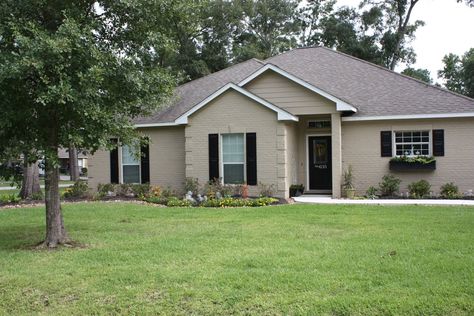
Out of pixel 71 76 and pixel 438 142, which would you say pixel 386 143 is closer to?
pixel 438 142

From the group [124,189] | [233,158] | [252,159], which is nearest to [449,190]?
[252,159]

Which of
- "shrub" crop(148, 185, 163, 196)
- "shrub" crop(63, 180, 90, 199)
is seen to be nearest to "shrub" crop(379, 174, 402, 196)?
"shrub" crop(148, 185, 163, 196)

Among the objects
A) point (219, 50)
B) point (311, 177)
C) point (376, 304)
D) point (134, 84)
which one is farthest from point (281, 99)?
point (219, 50)

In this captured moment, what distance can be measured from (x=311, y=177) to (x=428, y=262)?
11744mm

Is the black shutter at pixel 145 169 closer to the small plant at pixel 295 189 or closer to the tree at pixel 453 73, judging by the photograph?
the small plant at pixel 295 189

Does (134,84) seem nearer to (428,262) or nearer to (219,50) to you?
(428,262)

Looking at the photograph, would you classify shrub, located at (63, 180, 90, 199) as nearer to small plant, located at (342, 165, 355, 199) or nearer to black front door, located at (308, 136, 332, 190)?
black front door, located at (308, 136, 332, 190)

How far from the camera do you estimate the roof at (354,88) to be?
Result: 16.4m

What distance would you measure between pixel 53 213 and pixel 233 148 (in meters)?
8.74

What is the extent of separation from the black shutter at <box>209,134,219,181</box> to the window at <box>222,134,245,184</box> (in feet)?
0.70

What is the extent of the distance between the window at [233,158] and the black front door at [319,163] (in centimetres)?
308

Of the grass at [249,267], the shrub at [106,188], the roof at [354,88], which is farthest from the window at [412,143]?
the shrub at [106,188]

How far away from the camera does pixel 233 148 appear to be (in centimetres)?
1683

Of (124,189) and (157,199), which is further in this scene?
(124,189)
